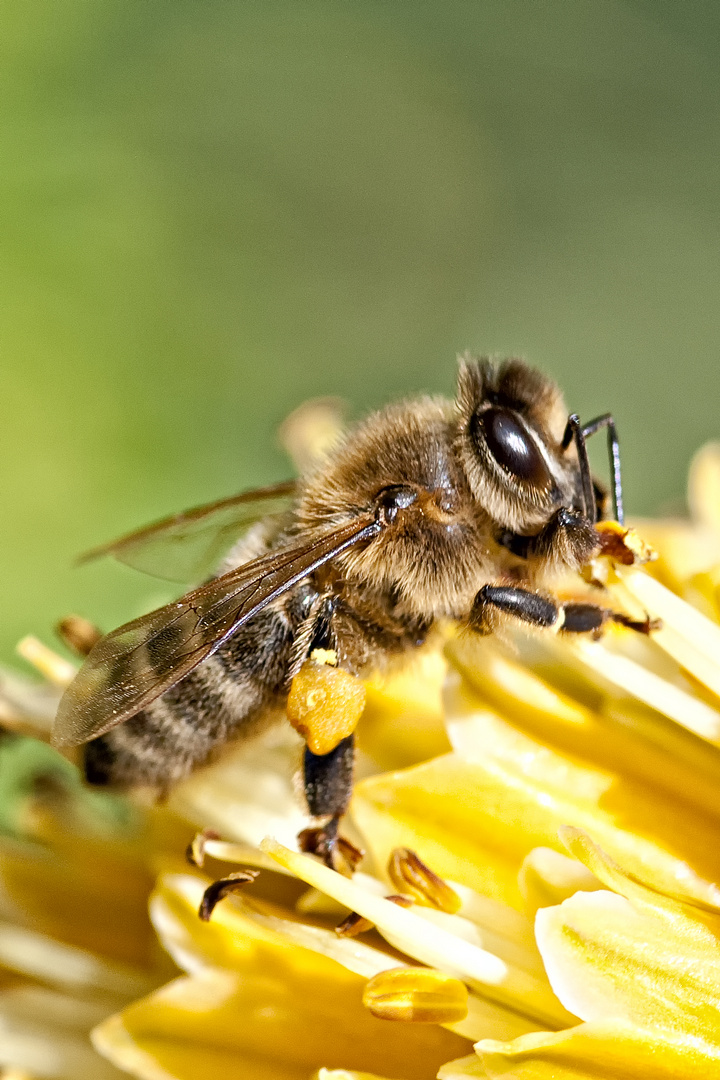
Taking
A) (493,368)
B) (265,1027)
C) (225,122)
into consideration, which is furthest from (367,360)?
(265,1027)

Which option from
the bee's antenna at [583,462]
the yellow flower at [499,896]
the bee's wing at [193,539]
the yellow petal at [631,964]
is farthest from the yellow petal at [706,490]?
the yellow petal at [631,964]

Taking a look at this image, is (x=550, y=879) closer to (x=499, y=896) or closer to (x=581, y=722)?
(x=499, y=896)

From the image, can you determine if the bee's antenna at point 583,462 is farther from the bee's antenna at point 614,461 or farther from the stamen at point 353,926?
the stamen at point 353,926

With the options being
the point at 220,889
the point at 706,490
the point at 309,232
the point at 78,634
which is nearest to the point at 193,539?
the point at 78,634

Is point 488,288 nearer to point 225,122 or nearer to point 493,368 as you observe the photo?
point 225,122

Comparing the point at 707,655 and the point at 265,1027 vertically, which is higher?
the point at 707,655

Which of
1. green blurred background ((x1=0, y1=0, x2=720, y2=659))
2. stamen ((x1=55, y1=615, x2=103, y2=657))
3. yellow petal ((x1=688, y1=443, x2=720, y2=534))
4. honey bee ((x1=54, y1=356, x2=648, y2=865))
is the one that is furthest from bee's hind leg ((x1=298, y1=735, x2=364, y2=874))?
green blurred background ((x1=0, y1=0, x2=720, y2=659))

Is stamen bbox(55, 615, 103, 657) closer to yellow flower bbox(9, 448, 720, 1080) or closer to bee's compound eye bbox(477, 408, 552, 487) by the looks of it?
yellow flower bbox(9, 448, 720, 1080)
